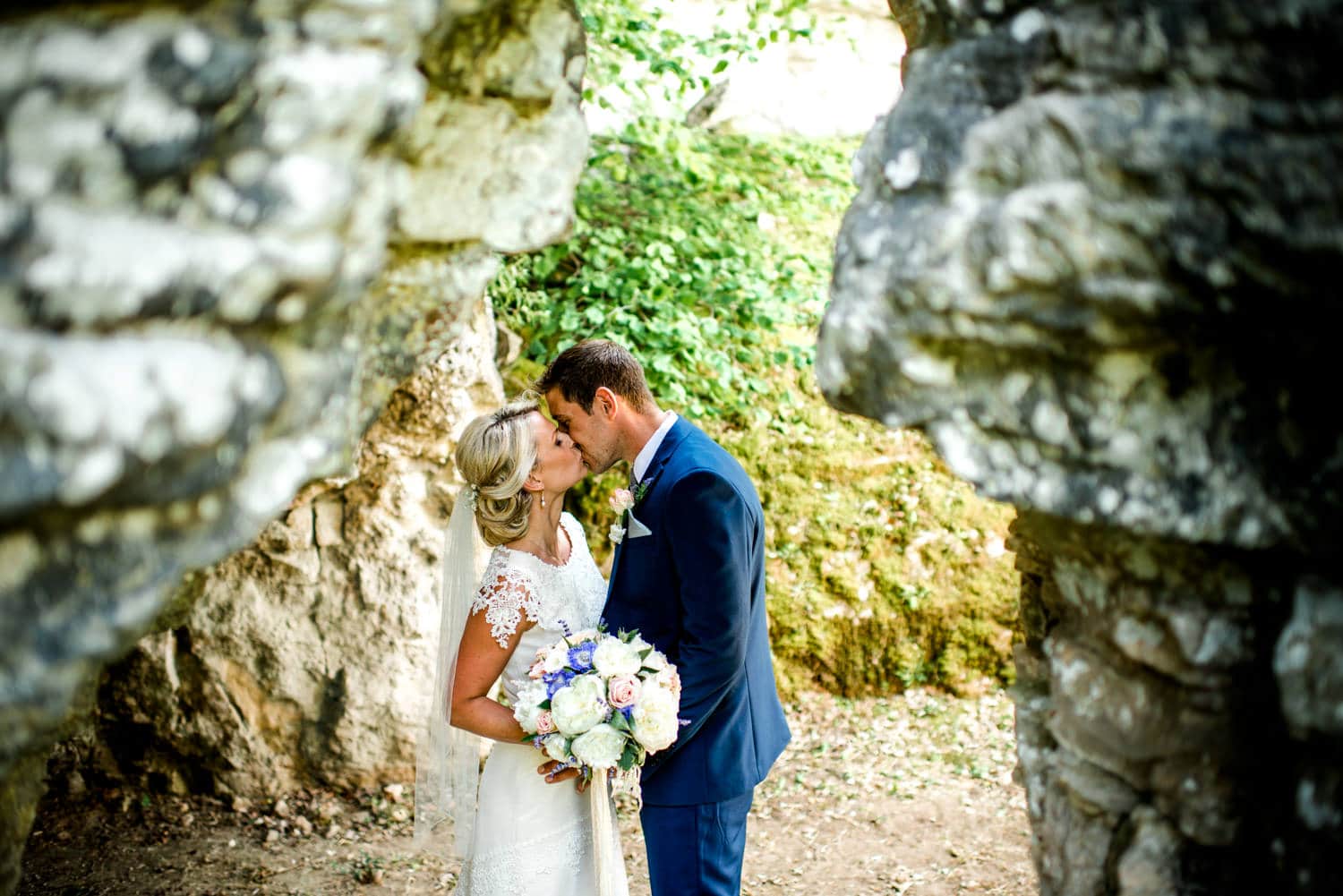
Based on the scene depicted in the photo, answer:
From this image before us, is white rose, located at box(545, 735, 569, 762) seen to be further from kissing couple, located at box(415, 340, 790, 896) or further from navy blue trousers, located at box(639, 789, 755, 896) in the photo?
navy blue trousers, located at box(639, 789, 755, 896)

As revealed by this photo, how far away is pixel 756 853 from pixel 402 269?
4437mm

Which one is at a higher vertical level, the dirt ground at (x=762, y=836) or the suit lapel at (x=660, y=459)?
the suit lapel at (x=660, y=459)

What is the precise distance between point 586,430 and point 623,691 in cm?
119

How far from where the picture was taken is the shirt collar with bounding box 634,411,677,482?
393 centimetres

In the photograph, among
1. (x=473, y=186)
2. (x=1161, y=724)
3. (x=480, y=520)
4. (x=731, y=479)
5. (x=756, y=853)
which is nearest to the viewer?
(x=1161, y=724)

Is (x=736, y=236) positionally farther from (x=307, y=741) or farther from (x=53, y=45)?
(x=53, y=45)

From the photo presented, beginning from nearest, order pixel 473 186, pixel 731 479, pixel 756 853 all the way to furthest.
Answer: pixel 473 186
pixel 731 479
pixel 756 853

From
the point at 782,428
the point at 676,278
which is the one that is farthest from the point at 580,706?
the point at 782,428

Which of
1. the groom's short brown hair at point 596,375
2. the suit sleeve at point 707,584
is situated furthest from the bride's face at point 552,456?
the suit sleeve at point 707,584

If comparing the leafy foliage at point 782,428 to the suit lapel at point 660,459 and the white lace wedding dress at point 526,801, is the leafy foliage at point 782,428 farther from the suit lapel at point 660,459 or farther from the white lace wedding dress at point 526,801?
the white lace wedding dress at point 526,801

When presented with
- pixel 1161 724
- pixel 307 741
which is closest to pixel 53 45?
pixel 1161 724

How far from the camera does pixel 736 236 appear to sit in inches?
271

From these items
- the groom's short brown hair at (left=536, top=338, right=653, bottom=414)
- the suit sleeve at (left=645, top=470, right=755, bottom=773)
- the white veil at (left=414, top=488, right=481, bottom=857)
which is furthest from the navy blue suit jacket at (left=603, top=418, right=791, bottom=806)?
the white veil at (left=414, top=488, right=481, bottom=857)

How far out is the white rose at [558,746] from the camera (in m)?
3.48
